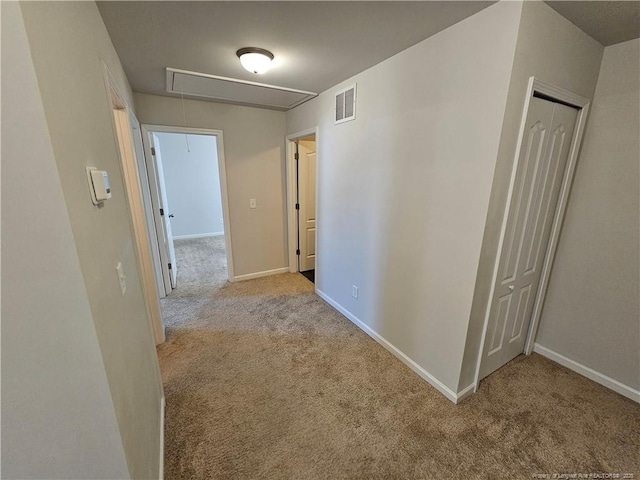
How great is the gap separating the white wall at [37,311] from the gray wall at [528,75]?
178cm

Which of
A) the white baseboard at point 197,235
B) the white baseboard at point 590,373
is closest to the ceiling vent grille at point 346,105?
the white baseboard at point 590,373

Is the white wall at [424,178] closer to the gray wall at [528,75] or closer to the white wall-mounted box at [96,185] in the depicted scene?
the gray wall at [528,75]

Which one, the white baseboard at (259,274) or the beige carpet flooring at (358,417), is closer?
the beige carpet flooring at (358,417)

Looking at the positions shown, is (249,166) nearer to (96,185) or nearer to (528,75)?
(96,185)

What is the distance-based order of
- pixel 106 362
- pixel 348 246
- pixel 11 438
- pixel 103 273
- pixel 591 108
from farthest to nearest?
pixel 348 246 → pixel 591 108 → pixel 103 273 → pixel 106 362 → pixel 11 438

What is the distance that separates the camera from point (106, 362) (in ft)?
2.53

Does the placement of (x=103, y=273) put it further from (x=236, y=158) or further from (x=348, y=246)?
(x=236, y=158)

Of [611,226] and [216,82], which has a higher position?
[216,82]

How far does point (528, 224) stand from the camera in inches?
70.0

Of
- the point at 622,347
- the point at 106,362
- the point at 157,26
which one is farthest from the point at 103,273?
the point at 622,347

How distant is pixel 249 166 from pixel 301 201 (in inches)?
33.5

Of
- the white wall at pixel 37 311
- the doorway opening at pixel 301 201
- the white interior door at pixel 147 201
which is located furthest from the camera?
the doorway opening at pixel 301 201

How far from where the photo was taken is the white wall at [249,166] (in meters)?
2.99

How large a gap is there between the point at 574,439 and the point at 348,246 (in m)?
1.99
